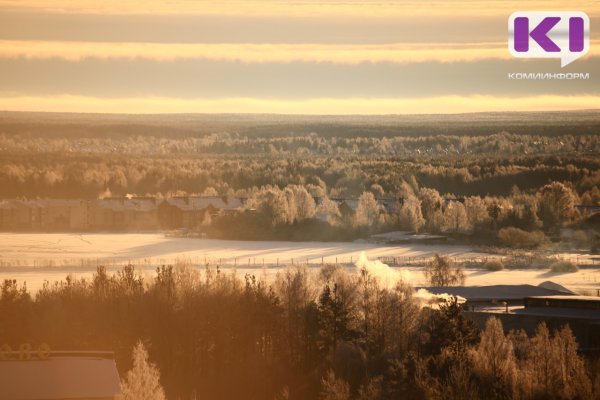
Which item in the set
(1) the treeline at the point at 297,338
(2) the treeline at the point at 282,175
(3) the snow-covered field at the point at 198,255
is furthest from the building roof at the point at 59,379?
(2) the treeline at the point at 282,175

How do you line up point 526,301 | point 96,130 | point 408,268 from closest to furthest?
1. point 526,301
2. point 408,268
3. point 96,130

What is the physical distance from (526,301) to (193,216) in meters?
20.4

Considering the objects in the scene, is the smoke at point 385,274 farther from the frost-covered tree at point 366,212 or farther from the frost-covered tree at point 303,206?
the frost-covered tree at point 303,206

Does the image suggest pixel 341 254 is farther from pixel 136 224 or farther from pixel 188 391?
pixel 188 391

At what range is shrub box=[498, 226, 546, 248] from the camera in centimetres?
3566

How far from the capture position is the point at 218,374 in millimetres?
18656

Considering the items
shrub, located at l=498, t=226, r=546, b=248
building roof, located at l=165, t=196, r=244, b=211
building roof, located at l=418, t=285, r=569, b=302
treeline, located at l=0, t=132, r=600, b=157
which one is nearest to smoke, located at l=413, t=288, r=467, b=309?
building roof, located at l=418, t=285, r=569, b=302

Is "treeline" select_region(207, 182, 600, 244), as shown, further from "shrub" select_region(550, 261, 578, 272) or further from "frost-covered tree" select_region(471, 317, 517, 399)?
"frost-covered tree" select_region(471, 317, 517, 399)

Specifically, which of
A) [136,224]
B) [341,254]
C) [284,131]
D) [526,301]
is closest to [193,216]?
[136,224]

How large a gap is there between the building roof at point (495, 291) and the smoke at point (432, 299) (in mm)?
711

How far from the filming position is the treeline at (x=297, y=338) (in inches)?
643

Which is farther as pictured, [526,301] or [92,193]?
[92,193]

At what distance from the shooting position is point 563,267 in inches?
1183

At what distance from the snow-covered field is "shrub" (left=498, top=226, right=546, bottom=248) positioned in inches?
50.9
